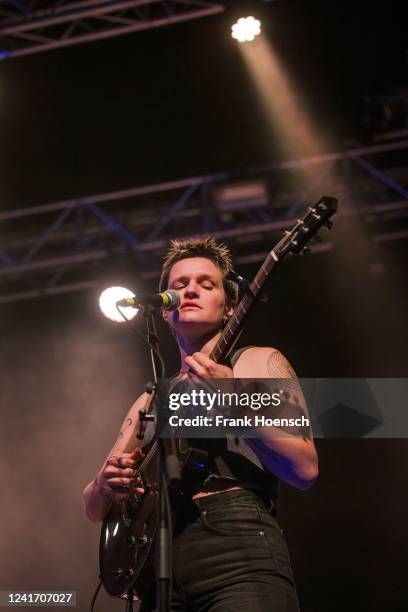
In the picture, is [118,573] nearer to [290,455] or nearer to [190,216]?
[290,455]

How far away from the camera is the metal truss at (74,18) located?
5801 mm

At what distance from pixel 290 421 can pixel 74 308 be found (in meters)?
5.17

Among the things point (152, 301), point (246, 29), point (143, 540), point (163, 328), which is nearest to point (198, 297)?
point (152, 301)

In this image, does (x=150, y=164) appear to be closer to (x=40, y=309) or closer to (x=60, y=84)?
(x=60, y=84)

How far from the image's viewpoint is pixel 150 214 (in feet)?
24.1

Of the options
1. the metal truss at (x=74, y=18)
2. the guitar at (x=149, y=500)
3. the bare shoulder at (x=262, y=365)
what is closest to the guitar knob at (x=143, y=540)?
the guitar at (x=149, y=500)

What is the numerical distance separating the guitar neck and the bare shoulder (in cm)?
8

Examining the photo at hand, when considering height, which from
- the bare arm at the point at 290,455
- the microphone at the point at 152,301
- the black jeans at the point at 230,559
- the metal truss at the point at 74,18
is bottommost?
the black jeans at the point at 230,559

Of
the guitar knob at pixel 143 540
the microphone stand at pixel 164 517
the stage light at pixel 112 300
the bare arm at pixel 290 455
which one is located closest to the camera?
the microphone stand at pixel 164 517

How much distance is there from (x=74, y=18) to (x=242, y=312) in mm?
3997

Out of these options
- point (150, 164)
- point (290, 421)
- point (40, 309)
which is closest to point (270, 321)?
point (150, 164)

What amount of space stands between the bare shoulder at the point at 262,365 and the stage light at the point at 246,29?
12.8 feet

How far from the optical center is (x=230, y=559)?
251 centimetres

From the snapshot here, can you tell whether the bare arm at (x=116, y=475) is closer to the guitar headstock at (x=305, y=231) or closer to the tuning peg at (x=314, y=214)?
the guitar headstock at (x=305, y=231)
